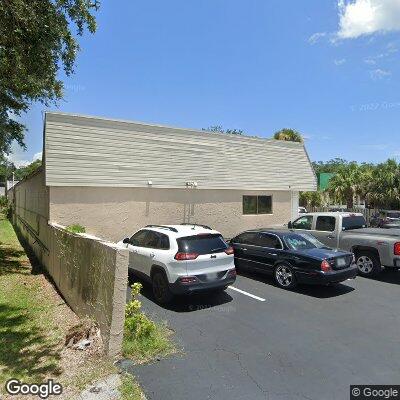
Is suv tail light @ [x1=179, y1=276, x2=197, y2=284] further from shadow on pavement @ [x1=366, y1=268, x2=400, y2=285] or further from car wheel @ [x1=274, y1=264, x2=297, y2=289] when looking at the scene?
shadow on pavement @ [x1=366, y1=268, x2=400, y2=285]

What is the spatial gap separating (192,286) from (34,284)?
5108 mm

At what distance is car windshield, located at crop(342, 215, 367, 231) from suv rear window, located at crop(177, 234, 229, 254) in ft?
16.9

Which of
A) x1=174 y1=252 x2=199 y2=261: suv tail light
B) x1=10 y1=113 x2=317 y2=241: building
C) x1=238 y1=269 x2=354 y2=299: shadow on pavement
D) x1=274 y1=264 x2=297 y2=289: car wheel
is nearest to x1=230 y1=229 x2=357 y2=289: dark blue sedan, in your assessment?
x1=274 y1=264 x2=297 y2=289: car wheel

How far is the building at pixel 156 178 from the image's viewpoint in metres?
11.6

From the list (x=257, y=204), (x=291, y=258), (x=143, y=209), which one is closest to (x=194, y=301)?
(x=291, y=258)

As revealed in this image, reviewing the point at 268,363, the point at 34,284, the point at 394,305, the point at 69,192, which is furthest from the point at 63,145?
the point at 394,305

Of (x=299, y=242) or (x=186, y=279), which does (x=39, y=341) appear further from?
(x=299, y=242)

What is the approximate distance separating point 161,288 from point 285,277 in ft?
10.7

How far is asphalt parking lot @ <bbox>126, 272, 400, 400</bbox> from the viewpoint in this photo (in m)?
4.55

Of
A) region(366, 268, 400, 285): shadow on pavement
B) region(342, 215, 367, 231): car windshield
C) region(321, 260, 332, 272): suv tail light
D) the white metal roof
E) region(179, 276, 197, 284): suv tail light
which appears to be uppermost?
the white metal roof

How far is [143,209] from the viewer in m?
13.2

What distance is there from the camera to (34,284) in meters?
10.1

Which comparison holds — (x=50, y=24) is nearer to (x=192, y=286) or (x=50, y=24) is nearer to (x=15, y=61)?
(x=15, y=61)

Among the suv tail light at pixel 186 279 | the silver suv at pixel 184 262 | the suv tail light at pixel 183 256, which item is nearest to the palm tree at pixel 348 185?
the silver suv at pixel 184 262
